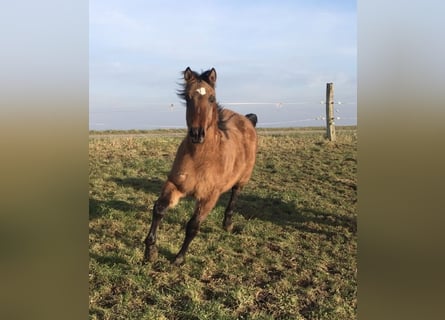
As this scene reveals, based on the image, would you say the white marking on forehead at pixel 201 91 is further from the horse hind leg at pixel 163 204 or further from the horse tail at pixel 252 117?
the horse tail at pixel 252 117

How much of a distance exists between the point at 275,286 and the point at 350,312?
30.1 inches

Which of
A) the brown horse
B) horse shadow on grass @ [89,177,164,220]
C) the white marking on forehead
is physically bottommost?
horse shadow on grass @ [89,177,164,220]

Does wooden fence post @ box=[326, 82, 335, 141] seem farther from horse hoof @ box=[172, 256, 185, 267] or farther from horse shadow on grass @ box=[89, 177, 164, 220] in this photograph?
horse hoof @ box=[172, 256, 185, 267]

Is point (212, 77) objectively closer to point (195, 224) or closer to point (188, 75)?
point (188, 75)

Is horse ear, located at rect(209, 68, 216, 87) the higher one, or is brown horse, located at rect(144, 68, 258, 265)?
horse ear, located at rect(209, 68, 216, 87)

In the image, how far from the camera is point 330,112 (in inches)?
502

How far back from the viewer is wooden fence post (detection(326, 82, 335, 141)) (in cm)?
1251

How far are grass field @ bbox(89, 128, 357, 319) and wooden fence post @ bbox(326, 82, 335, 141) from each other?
4.11 metres

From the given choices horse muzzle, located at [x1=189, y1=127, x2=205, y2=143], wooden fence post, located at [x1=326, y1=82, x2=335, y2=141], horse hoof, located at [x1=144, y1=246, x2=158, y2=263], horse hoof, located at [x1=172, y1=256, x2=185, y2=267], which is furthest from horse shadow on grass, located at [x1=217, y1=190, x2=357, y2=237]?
wooden fence post, located at [x1=326, y1=82, x2=335, y2=141]

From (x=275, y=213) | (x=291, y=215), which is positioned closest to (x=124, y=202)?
(x=275, y=213)

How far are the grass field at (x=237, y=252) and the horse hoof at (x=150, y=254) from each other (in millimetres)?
70
